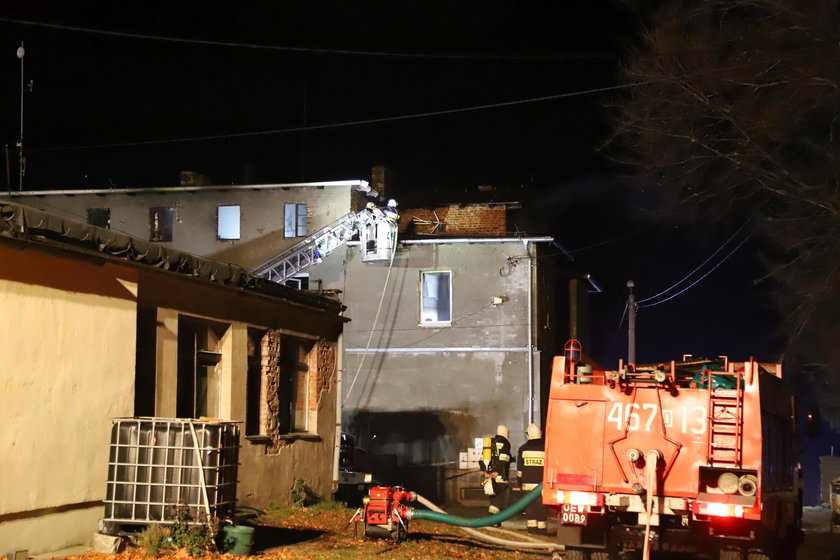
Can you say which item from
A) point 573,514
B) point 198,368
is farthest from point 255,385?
point 573,514

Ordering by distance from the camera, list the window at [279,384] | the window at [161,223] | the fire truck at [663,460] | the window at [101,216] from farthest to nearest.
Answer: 1. the window at [101,216]
2. the window at [161,223]
3. the window at [279,384]
4. the fire truck at [663,460]

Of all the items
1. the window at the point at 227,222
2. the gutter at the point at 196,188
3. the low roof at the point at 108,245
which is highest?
the gutter at the point at 196,188

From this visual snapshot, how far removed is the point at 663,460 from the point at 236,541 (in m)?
5.35

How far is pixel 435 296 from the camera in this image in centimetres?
3309

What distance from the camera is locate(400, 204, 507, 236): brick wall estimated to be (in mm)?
38500

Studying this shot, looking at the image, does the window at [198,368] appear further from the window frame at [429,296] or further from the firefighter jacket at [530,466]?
the window frame at [429,296]

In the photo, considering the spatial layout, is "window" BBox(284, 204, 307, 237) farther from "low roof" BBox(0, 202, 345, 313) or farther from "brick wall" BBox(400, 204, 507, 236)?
"low roof" BBox(0, 202, 345, 313)

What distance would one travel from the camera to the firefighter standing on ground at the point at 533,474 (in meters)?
17.4

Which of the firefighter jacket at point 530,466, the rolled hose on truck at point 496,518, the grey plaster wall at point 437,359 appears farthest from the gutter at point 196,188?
the rolled hose on truck at point 496,518

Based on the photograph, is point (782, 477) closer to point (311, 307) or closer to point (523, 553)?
point (523, 553)

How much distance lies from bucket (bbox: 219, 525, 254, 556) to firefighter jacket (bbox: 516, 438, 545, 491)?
641 cm

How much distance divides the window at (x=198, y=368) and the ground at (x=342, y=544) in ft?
7.08

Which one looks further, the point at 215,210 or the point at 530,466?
the point at 215,210

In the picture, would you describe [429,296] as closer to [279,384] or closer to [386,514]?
[279,384]
